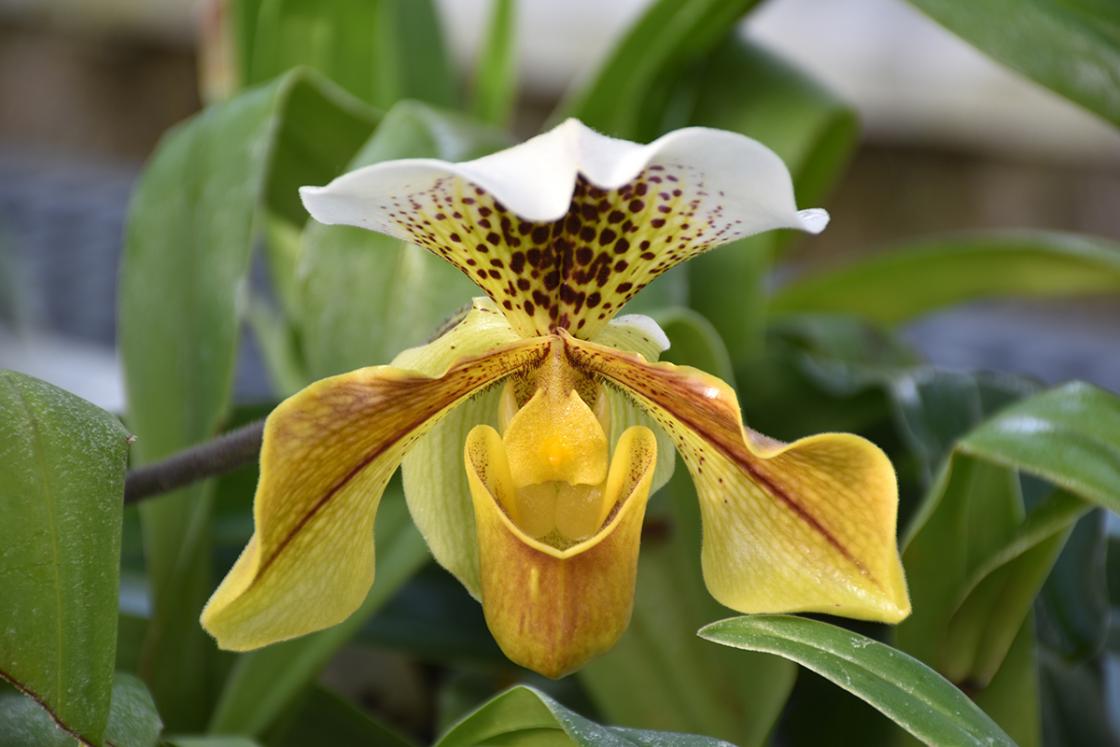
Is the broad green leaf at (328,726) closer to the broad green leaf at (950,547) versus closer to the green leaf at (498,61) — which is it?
the broad green leaf at (950,547)


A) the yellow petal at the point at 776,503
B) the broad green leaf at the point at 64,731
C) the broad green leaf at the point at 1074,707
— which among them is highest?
the yellow petal at the point at 776,503

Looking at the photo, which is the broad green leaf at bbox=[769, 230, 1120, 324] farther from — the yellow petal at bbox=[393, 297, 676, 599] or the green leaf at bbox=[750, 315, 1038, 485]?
the yellow petal at bbox=[393, 297, 676, 599]

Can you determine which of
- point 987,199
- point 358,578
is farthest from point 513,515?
point 987,199

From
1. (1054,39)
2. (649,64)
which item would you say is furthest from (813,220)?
(649,64)

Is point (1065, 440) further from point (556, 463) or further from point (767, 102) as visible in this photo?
point (767, 102)

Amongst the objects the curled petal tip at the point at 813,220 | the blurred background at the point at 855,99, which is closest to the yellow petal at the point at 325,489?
the curled petal tip at the point at 813,220
